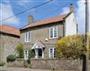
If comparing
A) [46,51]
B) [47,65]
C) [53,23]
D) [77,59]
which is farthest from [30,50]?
[77,59]

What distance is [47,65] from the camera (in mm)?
40094

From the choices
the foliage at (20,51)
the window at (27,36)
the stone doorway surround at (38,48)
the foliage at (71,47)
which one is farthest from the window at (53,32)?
the foliage at (71,47)

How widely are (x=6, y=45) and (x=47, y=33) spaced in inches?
435

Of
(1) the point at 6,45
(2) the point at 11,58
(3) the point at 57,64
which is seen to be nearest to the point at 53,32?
(2) the point at 11,58

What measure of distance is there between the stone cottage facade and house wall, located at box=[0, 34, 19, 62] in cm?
432

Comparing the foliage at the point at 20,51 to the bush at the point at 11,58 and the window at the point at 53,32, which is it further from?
the window at the point at 53,32

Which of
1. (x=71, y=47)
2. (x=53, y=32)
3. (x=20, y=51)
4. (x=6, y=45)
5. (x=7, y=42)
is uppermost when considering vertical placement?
(x=53, y=32)

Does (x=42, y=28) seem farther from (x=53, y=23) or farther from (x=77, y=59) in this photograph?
(x=77, y=59)

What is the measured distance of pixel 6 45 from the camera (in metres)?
57.1

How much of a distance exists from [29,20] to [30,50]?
9.27 metres

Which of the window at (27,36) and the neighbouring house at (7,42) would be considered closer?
the window at (27,36)

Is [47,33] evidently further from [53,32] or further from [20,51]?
[20,51]

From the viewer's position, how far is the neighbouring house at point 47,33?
156 ft

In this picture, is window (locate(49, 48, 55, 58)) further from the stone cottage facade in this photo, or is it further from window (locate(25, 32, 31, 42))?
window (locate(25, 32, 31, 42))
